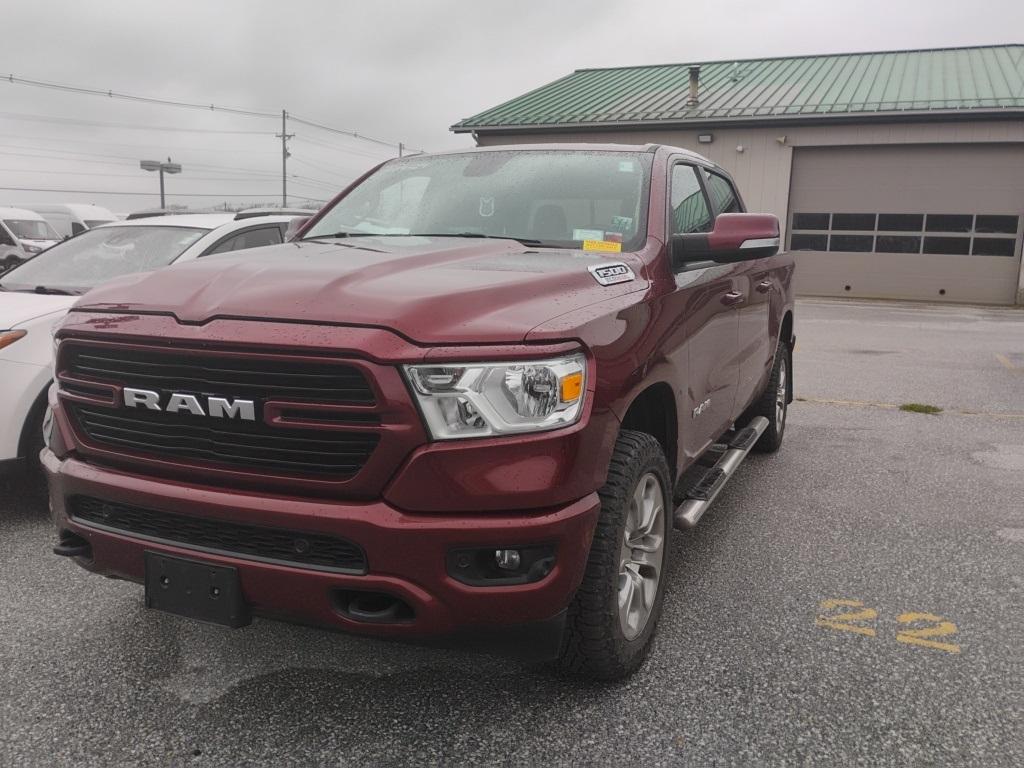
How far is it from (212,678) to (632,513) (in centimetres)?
147

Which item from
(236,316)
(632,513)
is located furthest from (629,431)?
(236,316)

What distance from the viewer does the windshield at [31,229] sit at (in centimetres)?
2401

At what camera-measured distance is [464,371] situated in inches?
86.3

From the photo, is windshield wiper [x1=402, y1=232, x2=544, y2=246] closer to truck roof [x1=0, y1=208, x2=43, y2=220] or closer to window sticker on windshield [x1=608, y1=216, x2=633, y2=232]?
window sticker on windshield [x1=608, y1=216, x2=633, y2=232]

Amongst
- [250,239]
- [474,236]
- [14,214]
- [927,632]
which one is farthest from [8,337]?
Answer: [14,214]

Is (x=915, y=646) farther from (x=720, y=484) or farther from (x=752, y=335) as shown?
(x=752, y=335)

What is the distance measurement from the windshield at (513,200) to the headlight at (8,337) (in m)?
1.56

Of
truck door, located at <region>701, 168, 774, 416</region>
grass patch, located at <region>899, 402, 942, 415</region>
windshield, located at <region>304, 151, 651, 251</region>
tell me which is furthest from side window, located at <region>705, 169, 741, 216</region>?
grass patch, located at <region>899, 402, 942, 415</region>

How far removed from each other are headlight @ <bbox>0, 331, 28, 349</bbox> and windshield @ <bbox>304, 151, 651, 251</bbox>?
1560mm

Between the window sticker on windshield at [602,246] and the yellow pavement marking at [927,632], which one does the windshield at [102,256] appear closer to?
the window sticker on windshield at [602,246]

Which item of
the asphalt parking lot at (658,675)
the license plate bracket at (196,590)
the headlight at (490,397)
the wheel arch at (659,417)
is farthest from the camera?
the wheel arch at (659,417)

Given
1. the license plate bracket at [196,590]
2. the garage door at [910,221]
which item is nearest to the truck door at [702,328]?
the license plate bracket at [196,590]

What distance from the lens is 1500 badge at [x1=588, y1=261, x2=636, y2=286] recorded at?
9.16 ft

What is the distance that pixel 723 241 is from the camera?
3186 mm
